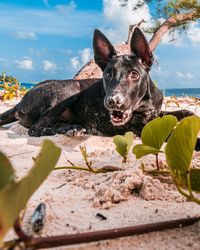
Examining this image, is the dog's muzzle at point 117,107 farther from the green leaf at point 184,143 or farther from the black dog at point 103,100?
the green leaf at point 184,143

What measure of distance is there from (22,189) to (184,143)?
0.44m

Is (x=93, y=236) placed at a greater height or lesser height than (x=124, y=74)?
lesser

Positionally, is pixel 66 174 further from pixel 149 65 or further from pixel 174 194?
pixel 149 65

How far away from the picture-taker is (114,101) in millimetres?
2256

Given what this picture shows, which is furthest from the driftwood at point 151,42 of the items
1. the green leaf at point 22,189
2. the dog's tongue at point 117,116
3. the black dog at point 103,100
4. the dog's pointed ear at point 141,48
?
the green leaf at point 22,189

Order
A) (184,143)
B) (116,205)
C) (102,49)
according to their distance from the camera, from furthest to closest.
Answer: (102,49)
(116,205)
(184,143)

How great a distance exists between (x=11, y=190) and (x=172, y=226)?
0.49 m

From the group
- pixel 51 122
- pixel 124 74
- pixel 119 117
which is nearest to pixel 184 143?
pixel 119 117

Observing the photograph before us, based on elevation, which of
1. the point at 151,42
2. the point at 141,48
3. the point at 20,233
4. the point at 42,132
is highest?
the point at 151,42

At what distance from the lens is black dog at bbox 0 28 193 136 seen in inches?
102

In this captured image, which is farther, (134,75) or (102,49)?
(102,49)

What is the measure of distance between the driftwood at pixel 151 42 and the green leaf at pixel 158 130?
529 cm

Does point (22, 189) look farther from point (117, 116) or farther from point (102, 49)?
point (102, 49)

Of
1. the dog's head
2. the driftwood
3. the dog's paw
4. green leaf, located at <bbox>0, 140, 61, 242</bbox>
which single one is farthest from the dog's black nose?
the driftwood
